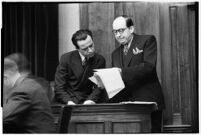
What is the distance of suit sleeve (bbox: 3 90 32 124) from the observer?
15.3ft

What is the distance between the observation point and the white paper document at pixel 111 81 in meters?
5.30

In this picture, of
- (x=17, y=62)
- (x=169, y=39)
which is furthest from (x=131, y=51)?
(x=17, y=62)

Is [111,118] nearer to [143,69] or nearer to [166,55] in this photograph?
[143,69]

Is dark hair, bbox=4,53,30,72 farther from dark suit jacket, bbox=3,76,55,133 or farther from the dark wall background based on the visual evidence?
dark suit jacket, bbox=3,76,55,133

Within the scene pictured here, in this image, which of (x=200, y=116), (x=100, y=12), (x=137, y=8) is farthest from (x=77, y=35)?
(x=200, y=116)

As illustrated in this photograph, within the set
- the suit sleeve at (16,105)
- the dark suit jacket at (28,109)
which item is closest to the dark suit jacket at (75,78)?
the dark suit jacket at (28,109)

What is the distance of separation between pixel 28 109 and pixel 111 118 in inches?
36.6

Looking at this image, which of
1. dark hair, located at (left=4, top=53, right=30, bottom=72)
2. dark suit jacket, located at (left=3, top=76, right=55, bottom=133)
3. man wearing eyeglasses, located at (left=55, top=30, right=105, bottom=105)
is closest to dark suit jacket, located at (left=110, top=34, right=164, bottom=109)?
man wearing eyeglasses, located at (left=55, top=30, right=105, bottom=105)

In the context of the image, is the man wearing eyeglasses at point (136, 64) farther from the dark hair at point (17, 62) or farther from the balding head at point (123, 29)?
the dark hair at point (17, 62)

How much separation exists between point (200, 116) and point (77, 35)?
5.31ft

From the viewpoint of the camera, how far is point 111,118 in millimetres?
5141

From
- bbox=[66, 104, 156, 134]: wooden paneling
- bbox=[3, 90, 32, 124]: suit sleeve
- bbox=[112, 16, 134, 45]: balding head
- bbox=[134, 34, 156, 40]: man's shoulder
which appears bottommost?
bbox=[66, 104, 156, 134]: wooden paneling

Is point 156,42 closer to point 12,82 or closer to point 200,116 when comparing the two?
point 200,116

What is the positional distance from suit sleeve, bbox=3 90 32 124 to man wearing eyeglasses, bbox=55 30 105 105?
643mm
